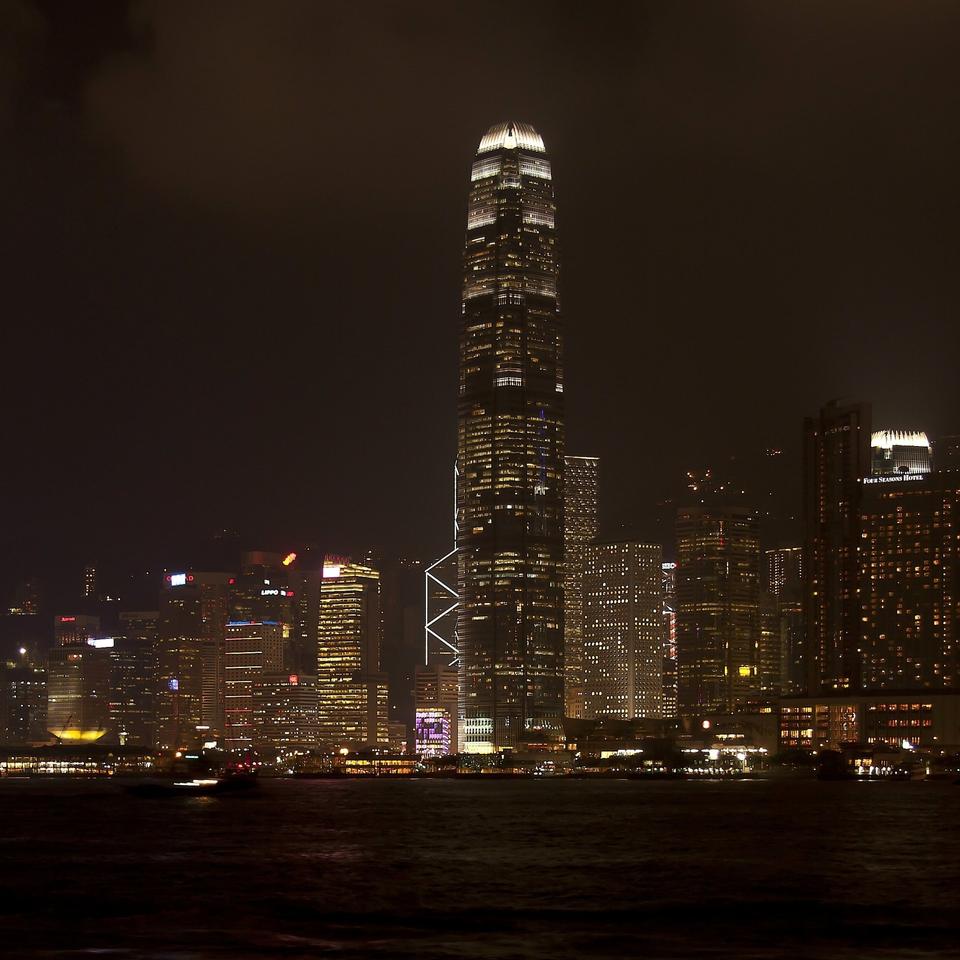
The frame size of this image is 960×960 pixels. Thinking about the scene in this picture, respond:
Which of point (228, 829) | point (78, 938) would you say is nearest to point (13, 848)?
point (228, 829)

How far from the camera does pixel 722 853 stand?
109 meters

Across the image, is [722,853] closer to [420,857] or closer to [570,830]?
[420,857]

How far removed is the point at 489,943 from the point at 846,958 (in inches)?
505

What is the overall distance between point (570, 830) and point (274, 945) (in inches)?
3037

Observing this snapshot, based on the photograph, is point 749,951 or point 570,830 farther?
point 570,830

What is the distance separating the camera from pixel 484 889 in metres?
82.8

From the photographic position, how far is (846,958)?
58469 millimetres

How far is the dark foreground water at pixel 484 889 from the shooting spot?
62.4m

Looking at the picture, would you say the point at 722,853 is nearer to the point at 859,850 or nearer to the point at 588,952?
the point at 859,850

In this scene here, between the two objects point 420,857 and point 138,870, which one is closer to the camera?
point 138,870

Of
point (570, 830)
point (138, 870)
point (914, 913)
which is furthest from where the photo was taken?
point (570, 830)

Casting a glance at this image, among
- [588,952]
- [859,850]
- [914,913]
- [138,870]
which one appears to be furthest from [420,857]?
[588,952]

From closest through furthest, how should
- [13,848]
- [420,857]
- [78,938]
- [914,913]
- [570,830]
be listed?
[78,938] < [914,913] < [420,857] < [13,848] < [570,830]

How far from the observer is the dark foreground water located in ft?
205
